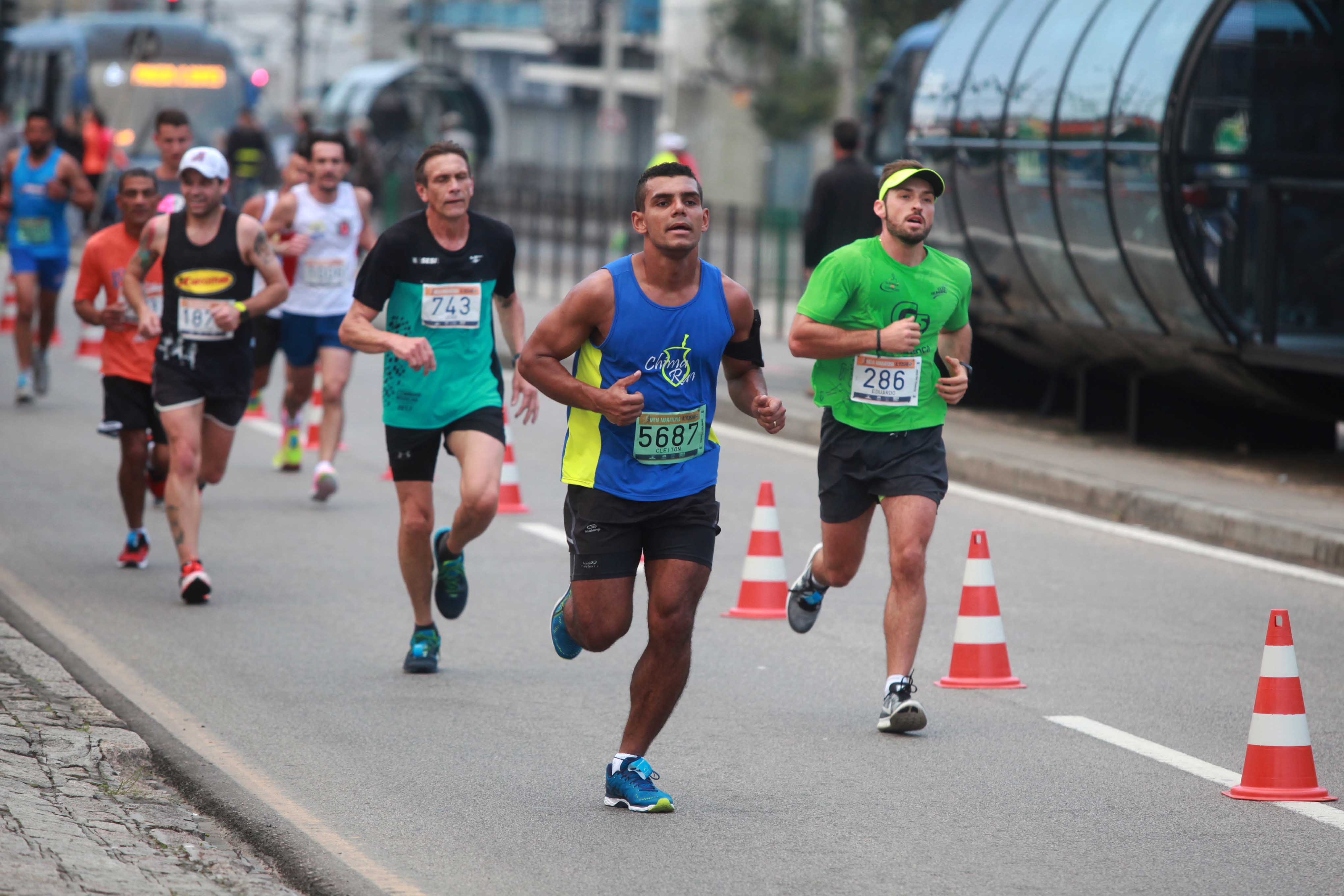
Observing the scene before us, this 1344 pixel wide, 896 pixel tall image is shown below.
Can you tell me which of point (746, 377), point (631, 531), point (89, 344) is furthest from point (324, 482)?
point (89, 344)

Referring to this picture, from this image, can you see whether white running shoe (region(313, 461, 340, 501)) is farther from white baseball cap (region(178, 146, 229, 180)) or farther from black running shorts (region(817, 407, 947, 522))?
black running shorts (region(817, 407, 947, 522))

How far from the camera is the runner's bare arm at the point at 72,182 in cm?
1543

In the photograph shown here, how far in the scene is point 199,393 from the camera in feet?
29.2

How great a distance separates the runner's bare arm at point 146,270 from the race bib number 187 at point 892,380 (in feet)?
11.2

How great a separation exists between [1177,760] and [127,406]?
5.49m

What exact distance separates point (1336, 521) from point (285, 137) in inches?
1816

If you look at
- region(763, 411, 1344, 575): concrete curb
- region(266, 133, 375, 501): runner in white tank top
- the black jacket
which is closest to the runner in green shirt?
region(763, 411, 1344, 575): concrete curb

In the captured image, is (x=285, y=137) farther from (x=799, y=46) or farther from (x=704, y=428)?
(x=704, y=428)

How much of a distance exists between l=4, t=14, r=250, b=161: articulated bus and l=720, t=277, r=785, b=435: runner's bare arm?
1212 inches

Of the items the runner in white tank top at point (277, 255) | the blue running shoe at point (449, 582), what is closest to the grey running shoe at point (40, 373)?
the runner in white tank top at point (277, 255)

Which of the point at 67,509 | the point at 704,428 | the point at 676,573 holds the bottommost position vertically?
the point at 67,509

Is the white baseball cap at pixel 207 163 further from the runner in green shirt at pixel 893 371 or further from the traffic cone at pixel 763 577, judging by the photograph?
the runner in green shirt at pixel 893 371

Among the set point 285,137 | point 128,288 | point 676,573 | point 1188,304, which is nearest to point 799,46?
point 285,137

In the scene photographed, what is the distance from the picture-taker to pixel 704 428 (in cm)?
575
